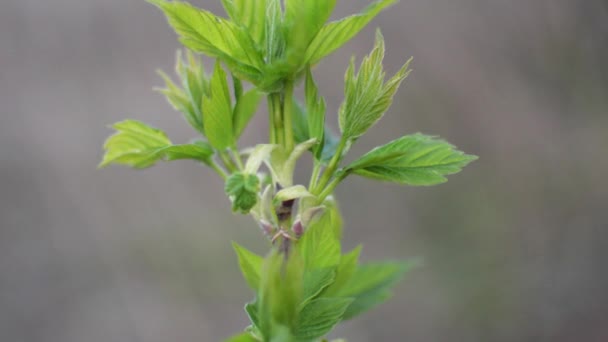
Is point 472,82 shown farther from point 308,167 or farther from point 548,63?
point 308,167

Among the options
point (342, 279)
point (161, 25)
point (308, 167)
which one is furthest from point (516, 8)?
point (342, 279)

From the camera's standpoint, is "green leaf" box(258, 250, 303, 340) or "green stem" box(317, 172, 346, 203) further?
"green stem" box(317, 172, 346, 203)

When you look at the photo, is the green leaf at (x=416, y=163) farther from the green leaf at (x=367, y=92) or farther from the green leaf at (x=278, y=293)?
the green leaf at (x=278, y=293)

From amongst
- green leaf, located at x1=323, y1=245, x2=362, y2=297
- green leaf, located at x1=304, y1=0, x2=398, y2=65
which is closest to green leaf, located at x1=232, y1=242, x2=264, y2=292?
green leaf, located at x1=323, y1=245, x2=362, y2=297

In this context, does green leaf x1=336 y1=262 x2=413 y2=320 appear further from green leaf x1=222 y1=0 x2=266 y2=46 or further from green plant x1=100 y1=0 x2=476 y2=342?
green leaf x1=222 y1=0 x2=266 y2=46

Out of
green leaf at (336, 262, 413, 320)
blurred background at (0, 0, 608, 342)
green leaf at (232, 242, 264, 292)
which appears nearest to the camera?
green leaf at (232, 242, 264, 292)

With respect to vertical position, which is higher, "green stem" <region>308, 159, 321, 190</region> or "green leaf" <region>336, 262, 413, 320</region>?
"green stem" <region>308, 159, 321, 190</region>

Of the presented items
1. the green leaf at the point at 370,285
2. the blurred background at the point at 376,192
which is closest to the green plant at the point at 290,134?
the green leaf at the point at 370,285
